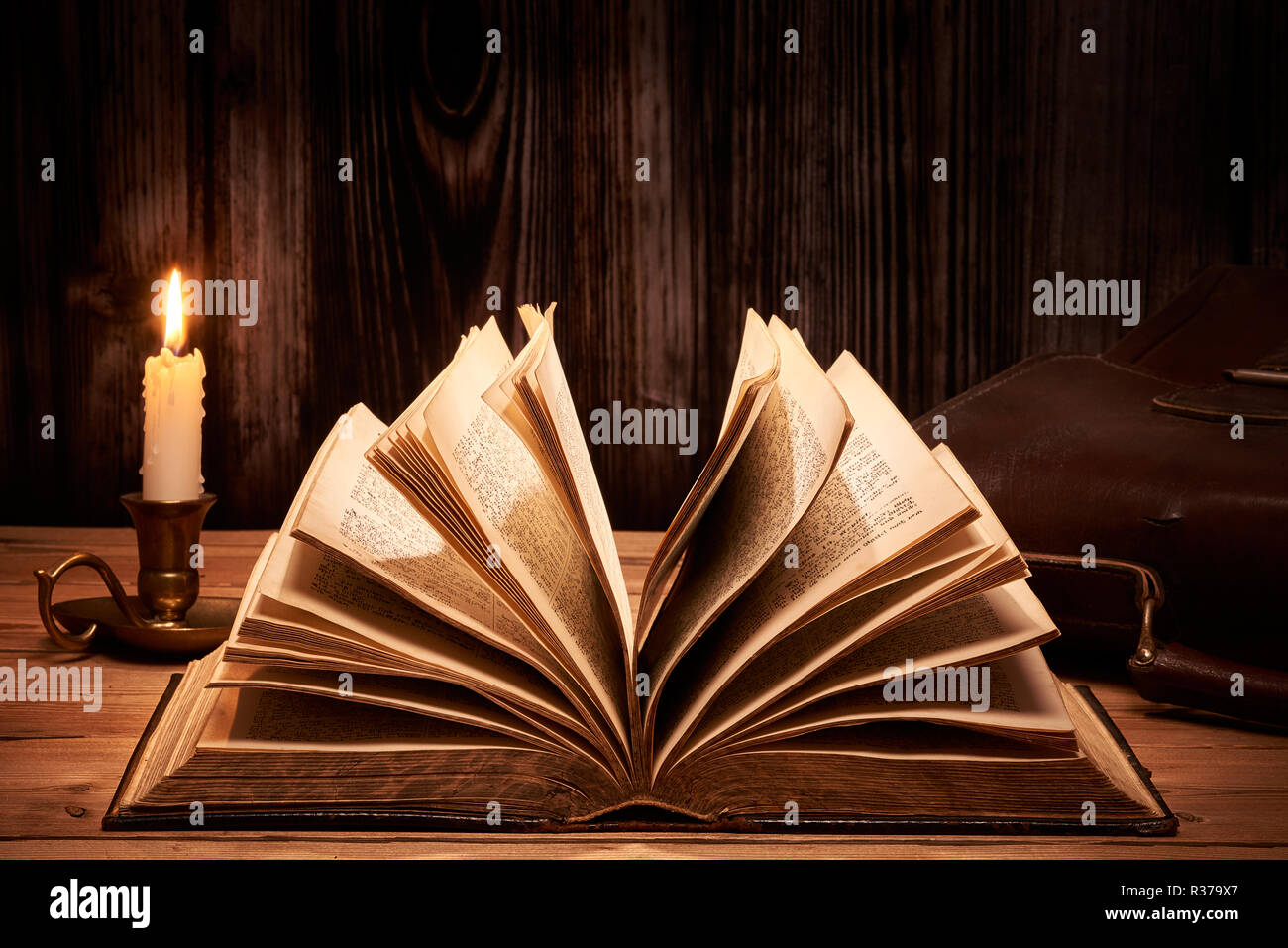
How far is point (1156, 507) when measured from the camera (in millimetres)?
809

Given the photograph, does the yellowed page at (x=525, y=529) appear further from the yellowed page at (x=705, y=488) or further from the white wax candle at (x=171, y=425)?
the white wax candle at (x=171, y=425)

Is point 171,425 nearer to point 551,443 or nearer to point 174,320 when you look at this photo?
point 174,320

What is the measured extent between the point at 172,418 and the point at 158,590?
146mm

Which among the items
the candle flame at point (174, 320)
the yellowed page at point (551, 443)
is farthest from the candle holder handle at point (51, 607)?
the yellowed page at point (551, 443)

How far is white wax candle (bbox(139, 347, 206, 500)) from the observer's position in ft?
2.80

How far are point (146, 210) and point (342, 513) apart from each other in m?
0.97

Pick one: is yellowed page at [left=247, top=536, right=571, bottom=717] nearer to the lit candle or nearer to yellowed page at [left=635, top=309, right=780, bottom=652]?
yellowed page at [left=635, top=309, right=780, bottom=652]

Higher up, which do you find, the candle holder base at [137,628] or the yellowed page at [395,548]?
the yellowed page at [395,548]

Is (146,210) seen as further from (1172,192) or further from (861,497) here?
(1172,192)

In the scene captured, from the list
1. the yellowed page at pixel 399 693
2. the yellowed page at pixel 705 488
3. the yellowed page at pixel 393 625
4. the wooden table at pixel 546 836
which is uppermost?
the yellowed page at pixel 705 488

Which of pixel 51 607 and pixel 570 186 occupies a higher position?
pixel 570 186

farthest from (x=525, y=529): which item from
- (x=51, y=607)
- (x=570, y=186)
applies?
(x=570, y=186)

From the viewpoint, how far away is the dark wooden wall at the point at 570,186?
1.40 m

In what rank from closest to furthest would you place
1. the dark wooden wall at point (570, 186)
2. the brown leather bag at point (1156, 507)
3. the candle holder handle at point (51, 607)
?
the brown leather bag at point (1156, 507), the candle holder handle at point (51, 607), the dark wooden wall at point (570, 186)
